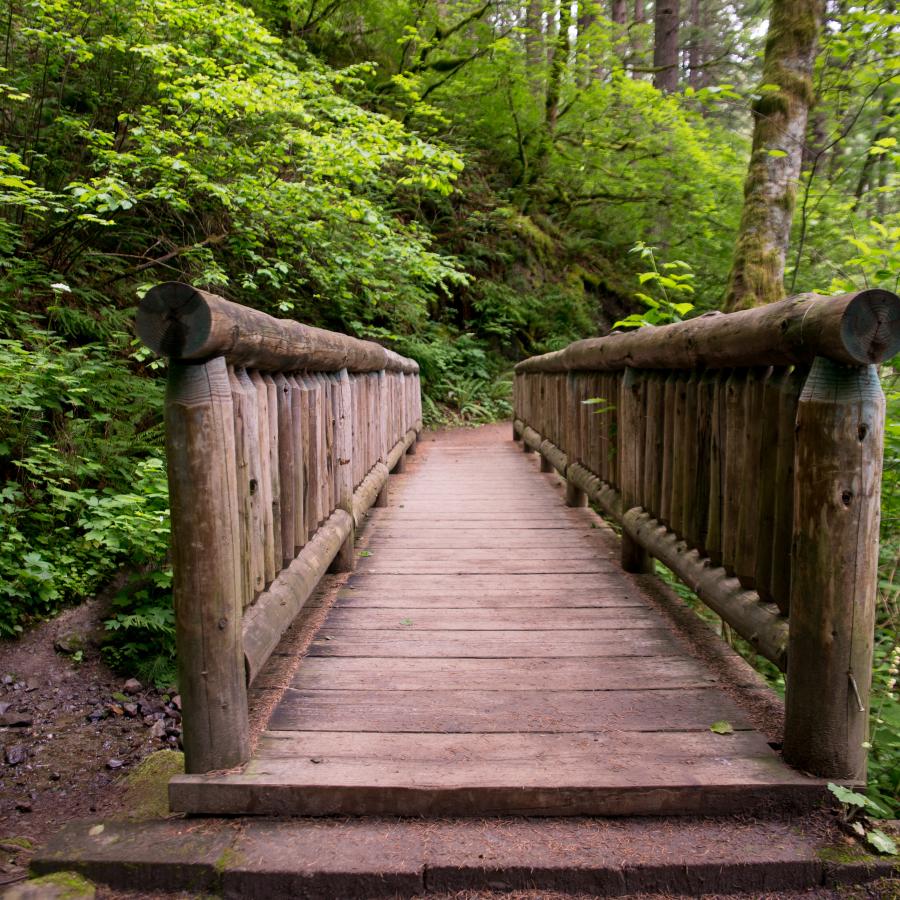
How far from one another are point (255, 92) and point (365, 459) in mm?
3752

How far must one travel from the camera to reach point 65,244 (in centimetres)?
646

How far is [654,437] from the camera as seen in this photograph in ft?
11.5

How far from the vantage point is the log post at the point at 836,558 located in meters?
1.85

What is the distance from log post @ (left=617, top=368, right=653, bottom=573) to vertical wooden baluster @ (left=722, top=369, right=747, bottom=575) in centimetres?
124

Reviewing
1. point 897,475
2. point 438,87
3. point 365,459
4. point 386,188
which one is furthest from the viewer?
point 438,87

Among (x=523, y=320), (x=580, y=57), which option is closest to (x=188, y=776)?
(x=523, y=320)

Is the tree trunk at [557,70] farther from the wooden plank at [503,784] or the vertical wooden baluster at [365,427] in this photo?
the wooden plank at [503,784]

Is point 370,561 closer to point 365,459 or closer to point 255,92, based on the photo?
point 365,459

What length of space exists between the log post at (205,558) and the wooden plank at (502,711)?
36cm

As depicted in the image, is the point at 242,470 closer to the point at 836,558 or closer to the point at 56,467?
the point at 836,558

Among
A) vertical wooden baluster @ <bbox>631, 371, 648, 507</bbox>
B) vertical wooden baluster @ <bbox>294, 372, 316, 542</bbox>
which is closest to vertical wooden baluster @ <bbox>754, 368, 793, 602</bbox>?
vertical wooden baluster @ <bbox>631, 371, 648, 507</bbox>

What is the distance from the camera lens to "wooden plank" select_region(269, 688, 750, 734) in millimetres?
2285

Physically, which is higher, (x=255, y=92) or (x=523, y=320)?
(x=255, y=92)

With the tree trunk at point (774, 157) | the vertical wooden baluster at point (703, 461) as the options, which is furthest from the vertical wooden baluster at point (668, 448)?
the tree trunk at point (774, 157)
